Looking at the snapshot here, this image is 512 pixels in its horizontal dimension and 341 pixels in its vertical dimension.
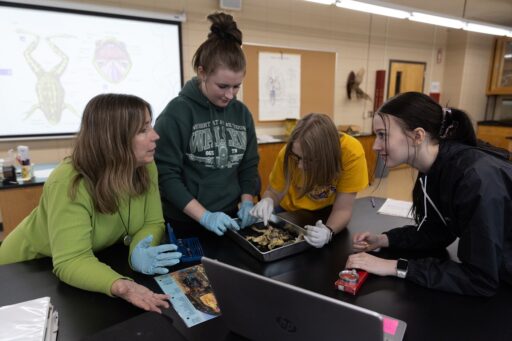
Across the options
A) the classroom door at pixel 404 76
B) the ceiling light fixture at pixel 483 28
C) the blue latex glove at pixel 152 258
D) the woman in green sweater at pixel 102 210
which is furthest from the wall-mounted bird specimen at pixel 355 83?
the blue latex glove at pixel 152 258

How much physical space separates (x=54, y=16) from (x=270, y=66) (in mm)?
2197

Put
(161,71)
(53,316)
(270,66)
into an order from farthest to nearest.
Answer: (270,66)
(161,71)
(53,316)

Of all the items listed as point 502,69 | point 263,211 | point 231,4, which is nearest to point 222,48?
point 263,211

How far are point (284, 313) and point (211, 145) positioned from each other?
965mm

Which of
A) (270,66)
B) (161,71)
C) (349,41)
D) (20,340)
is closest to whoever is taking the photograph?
(20,340)

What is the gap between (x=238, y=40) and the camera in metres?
1.38

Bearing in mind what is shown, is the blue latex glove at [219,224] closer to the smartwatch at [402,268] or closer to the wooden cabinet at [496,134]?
the smartwatch at [402,268]

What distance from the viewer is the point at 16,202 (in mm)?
2371

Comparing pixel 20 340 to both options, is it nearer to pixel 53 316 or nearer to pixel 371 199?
pixel 53 316

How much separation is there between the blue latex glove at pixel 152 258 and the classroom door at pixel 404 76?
5.02 meters

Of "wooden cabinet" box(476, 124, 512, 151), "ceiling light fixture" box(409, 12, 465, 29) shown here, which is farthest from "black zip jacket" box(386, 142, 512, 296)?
"wooden cabinet" box(476, 124, 512, 151)

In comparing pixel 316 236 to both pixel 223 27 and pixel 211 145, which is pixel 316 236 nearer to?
pixel 211 145

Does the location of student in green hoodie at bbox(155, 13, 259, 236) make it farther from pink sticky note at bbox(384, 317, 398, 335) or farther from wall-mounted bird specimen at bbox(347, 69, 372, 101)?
wall-mounted bird specimen at bbox(347, 69, 372, 101)

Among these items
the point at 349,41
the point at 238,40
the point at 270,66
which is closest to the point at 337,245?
the point at 238,40
